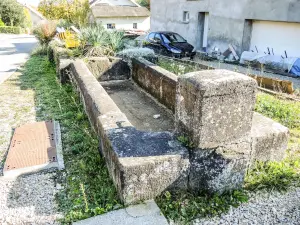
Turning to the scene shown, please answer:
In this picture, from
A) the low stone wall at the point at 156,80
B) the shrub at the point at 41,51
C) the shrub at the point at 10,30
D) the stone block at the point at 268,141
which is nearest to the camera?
the stone block at the point at 268,141

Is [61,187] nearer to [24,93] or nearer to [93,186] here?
[93,186]

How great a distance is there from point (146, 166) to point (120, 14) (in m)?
34.4

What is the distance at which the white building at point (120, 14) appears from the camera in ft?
110

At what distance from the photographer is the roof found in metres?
33.2

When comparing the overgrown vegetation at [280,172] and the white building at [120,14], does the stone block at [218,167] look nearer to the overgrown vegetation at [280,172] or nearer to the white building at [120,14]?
the overgrown vegetation at [280,172]

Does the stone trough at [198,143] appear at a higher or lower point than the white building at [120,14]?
lower

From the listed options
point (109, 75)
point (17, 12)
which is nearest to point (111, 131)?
point (109, 75)

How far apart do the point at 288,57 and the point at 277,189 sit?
33.7 ft

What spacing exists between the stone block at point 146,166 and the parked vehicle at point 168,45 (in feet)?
38.1

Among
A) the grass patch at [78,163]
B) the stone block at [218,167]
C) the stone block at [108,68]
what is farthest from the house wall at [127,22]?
the stone block at [218,167]

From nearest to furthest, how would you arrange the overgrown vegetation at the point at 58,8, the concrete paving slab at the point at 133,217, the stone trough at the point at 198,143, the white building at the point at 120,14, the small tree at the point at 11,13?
the concrete paving slab at the point at 133,217, the stone trough at the point at 198,143, the overgrown vegetation at the point at 58,8, the white building at the point at 120,14, the small tree at the point at 11,13

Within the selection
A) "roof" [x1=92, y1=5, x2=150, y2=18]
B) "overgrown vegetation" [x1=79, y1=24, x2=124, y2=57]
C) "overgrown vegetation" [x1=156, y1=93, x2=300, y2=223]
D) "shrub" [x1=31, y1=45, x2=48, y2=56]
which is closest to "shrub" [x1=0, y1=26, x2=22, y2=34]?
"roof" [x1=92, y1=5, x2=150, y2=18]

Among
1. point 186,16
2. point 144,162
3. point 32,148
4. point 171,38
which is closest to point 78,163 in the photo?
point 32,148

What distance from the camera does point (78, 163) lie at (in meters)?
3.96
